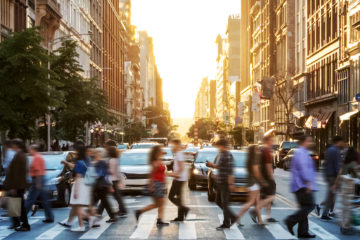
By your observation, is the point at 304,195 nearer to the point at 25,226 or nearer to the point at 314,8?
the point at 25,226

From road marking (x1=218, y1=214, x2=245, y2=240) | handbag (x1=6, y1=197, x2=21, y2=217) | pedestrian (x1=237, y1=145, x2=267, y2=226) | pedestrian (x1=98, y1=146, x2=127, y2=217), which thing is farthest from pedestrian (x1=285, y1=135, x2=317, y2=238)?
handbag (x1=6, y1=197, x2=21, y2=217)

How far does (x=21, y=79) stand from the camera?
30500 millimetres

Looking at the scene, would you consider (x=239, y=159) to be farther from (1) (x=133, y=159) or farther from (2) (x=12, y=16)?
(2) (x=12, y=16)

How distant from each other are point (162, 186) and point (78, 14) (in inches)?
2285

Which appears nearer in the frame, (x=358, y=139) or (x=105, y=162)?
(x=105, y=162)

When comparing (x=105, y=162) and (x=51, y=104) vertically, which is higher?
(x=51, y=104)

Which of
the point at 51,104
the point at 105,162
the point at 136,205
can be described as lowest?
the point at 136,205

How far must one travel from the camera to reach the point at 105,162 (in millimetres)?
14070

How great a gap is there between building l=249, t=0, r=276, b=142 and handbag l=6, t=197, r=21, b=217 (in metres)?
63.9

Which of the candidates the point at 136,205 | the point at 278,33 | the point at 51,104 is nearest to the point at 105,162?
the point at 136,205

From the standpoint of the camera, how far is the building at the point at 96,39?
7876 centimetres

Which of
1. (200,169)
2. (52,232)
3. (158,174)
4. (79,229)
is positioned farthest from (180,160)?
(200,169)

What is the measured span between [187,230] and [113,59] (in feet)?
294

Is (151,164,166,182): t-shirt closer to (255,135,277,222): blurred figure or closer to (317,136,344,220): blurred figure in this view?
(255,135,277,222): blurred figure
